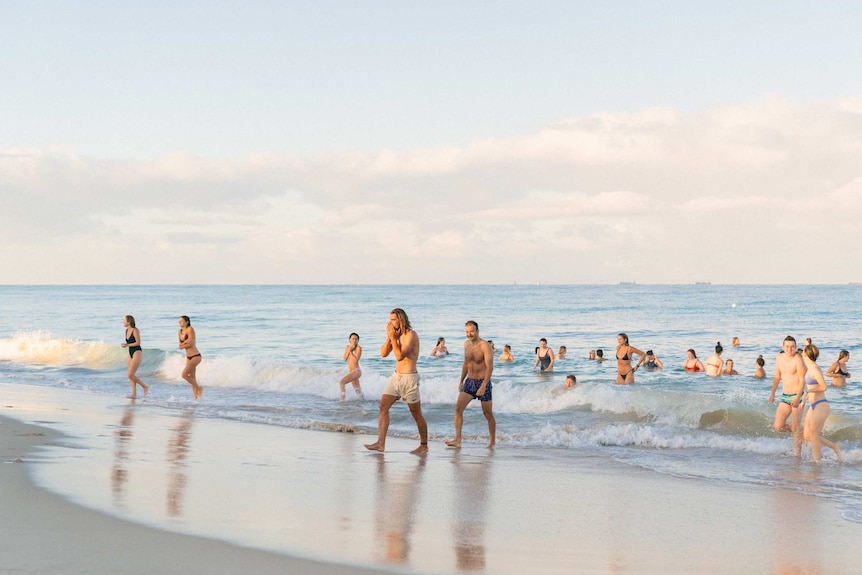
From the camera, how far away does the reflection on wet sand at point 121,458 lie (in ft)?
25.5

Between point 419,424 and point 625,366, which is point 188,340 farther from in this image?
point 625,366

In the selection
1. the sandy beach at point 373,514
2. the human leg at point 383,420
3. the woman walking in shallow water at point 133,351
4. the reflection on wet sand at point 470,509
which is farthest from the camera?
the woman walking in shallow water at point 133,351

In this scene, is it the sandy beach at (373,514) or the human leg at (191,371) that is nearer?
the sandy beach at (373,514)

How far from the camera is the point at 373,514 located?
738 centimetres

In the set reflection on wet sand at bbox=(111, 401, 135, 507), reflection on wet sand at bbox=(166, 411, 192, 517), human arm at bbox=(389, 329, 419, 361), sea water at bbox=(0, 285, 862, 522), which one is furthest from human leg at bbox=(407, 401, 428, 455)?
reflection on wet sand at bbox=(111, 401, 135, 507)

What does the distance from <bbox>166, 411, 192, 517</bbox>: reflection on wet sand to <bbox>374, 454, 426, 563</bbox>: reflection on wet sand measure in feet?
5.48

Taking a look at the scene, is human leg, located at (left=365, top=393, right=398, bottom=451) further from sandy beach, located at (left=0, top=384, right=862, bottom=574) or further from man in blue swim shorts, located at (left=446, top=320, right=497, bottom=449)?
man in blue swim shorts, located at (left=446, top=320, right=497, bottom=449)

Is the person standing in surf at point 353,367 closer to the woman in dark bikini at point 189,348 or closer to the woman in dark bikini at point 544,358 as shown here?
the woman in dark bikini at point 189,348

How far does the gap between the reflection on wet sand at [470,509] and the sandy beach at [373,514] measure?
0.02 metres

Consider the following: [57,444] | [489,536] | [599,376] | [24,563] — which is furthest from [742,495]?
[599,376]

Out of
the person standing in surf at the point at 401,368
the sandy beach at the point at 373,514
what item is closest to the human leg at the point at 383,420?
the person standing in surf at the point at 401,368

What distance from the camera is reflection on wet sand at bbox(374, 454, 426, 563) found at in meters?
6.21

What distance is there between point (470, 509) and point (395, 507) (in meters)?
0.67

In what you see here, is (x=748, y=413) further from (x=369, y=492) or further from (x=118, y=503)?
(x=118, y=503)
